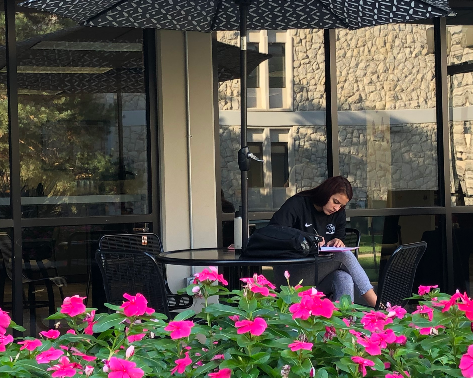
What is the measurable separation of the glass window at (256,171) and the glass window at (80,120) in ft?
2.46

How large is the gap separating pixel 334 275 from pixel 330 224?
401 millimetres

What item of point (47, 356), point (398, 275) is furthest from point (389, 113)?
point (47, 356)

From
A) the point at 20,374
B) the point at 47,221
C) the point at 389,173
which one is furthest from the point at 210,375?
the point at 389,173

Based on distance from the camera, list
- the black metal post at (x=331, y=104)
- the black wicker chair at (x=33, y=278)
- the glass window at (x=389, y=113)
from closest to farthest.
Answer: the black wicker chair at (x=33, y=278) < the black metal post at (x=331, y=104) < the glass window at (x=389, y=113)

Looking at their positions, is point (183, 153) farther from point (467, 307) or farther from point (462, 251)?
point (467, 307)

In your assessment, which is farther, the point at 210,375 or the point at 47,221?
the point at 47,221

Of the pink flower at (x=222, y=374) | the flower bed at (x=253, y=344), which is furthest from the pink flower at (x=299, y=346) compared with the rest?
the pink flower at (x=222, y=374)

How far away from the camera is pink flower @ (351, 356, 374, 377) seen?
1418 mm

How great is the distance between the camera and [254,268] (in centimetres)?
455

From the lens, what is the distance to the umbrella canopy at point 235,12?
12.6ft

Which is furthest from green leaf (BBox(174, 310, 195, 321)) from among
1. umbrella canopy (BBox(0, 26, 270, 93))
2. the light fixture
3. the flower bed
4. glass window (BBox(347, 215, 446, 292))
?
the light fixture

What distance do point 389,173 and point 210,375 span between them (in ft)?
13.9

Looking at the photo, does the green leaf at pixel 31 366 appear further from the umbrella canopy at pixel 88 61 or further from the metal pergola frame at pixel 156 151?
the umbrella canopy at pixel 88 61

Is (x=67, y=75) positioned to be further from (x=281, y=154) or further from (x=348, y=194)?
(x=348, y=194)
